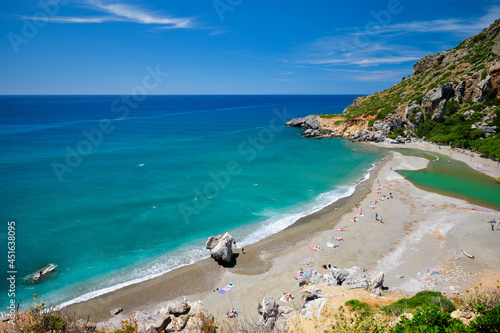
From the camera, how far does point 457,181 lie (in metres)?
42.8

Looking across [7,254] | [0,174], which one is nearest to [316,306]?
[7,254]

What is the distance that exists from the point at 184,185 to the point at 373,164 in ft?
128

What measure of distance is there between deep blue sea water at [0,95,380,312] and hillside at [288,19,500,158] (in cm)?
1633

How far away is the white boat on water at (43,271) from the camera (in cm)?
2159

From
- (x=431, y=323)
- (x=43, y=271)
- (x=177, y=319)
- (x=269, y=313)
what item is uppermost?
(x=431, y=323)

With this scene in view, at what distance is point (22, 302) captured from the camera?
19.2 m

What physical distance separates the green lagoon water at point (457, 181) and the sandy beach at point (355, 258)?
3952 mm

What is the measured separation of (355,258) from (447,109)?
70396mm

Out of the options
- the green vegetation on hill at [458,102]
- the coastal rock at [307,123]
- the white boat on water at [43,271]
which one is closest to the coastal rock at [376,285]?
the white boat on water at [43,271]

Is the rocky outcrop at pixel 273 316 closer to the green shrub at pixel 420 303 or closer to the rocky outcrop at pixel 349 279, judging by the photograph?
the rocky outcrop at pixel 349 279

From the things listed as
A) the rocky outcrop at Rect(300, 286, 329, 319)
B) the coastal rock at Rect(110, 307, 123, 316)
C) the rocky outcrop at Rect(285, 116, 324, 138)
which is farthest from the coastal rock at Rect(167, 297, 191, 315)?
the rocky outcrop at Rect(285, 116, 324, 138)
